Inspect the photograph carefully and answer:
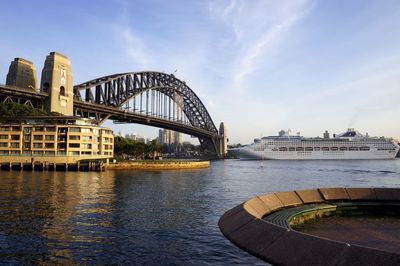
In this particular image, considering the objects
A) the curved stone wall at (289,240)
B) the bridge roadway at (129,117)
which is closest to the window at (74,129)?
the bridge roadway at (129,117)

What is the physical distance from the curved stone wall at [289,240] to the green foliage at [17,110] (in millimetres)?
85376

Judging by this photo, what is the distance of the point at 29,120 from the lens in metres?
86.8

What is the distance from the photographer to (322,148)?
170 meters

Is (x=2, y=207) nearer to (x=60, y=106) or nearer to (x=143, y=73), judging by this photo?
(x=60, y=106)

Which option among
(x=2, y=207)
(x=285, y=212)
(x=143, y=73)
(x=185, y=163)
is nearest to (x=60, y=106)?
(x=185, y=163)

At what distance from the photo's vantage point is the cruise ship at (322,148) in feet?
557

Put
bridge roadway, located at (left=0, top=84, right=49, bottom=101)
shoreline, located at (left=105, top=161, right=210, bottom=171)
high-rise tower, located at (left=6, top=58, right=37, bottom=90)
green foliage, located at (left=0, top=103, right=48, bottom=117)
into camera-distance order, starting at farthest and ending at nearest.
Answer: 1. high-rise tower, located at (left=6, top=58, right=37, bottom=90)
2. green foliage, located at (left=0, top=103, right=48, bottom=117)
3. bridge roadway, located at (left=0, top=84, right=49, bottom=101)
4. shoreline, located at (left=105, top=161, right=210, bottom=171)

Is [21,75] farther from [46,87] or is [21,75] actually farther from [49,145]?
[49,145]

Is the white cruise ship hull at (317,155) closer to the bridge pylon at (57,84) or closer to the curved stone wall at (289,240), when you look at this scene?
the bridge pylon at (57,84)

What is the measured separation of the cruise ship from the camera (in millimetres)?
169625

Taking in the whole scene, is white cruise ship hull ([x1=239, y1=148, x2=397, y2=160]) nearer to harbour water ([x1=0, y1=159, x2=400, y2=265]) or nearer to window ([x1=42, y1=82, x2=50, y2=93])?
window ([x1=42, y1=82, x2=50, y2=93])

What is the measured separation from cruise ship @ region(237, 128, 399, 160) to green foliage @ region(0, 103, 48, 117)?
106 metres

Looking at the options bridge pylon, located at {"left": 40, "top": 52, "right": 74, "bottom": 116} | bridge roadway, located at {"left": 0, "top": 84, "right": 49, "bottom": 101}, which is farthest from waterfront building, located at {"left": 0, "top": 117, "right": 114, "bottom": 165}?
bridge pylon, located at {"left": 40, "top": 52, "right": 74, "bottom": 116}

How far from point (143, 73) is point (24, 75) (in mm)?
54475
